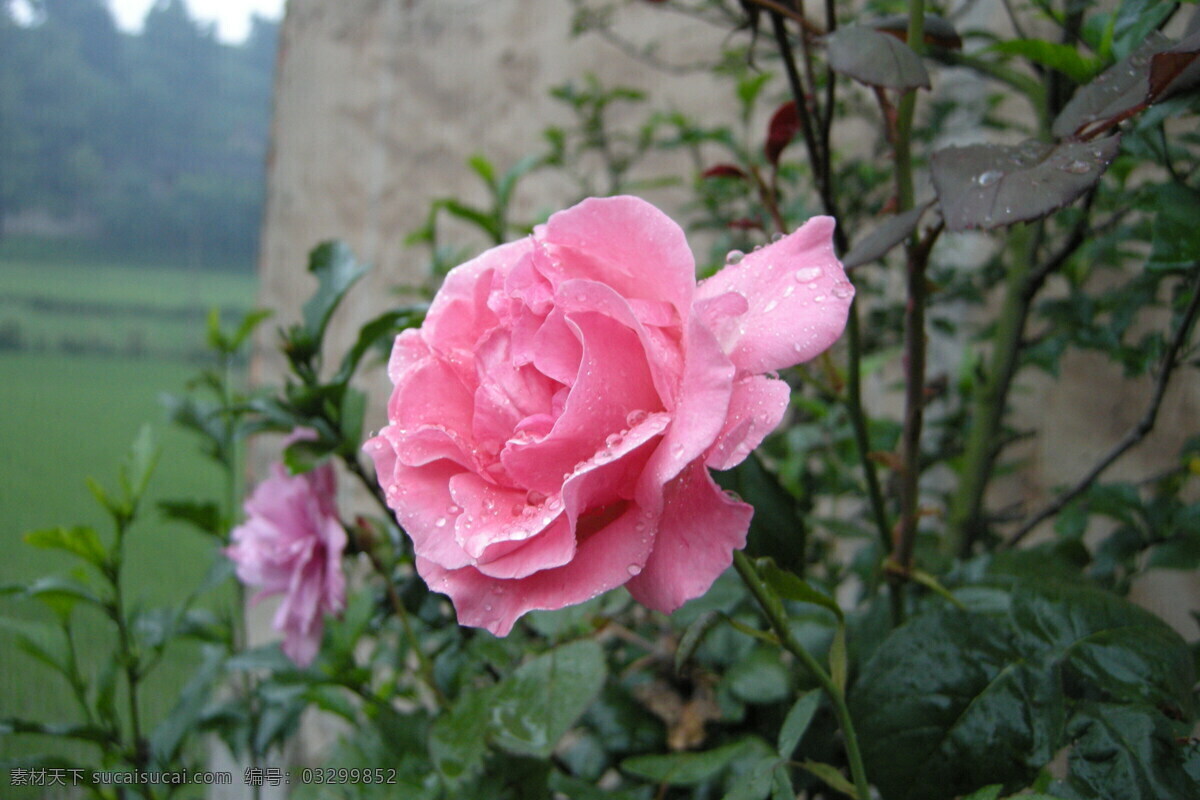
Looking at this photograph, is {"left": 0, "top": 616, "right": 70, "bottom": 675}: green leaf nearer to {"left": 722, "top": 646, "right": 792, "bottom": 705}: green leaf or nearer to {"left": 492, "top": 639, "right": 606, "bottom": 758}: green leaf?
{"left": 492, "top": 639, "right": 606, "bottom": 758}: green leaf

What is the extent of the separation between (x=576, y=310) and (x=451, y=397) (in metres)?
0.07

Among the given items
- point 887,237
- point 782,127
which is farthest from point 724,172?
point 887,237

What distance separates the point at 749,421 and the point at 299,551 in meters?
0.40

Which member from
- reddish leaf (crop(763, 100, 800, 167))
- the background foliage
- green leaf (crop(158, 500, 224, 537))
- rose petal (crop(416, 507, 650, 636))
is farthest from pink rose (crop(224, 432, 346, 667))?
reddish leaf (crop(763, 100, 800, 167))

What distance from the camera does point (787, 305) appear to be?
259 millimetres

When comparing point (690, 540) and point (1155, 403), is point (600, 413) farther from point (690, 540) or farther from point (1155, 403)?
point (1155, 403)

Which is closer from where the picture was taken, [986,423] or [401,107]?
[986,423]

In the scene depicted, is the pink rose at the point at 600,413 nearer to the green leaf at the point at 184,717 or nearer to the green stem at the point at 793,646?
the green stem at the point at 793,646

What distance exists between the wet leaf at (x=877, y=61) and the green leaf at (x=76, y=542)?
A: 667 millimetres

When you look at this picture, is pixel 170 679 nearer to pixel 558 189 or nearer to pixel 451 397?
pixel 558 189

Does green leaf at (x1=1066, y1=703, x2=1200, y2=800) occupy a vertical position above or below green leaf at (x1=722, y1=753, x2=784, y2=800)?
above

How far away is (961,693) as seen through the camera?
0.35 metres

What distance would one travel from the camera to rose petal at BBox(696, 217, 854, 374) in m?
0.25

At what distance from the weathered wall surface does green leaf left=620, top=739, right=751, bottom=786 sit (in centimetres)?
131
